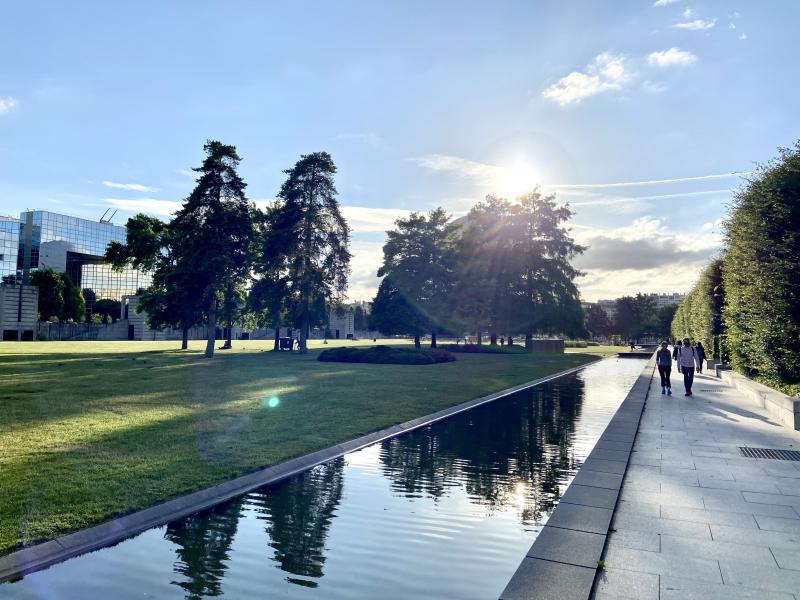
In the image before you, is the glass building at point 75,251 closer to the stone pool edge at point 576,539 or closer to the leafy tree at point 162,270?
the leafy tree at point 162,270

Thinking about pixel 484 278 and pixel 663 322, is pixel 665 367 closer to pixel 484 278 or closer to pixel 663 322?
pixel 484 278

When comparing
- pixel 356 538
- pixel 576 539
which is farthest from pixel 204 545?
pixel 576 539

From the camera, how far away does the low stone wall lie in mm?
10898

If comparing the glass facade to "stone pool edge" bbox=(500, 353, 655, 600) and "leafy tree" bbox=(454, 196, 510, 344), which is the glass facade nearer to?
"leafy tree" bbox=(454, 196, 510, 344)

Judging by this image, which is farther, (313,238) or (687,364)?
(313,238)

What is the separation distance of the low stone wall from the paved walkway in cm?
62

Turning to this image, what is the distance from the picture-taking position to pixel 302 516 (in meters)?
5.72

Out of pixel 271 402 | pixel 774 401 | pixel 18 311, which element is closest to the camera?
pixel 774 401

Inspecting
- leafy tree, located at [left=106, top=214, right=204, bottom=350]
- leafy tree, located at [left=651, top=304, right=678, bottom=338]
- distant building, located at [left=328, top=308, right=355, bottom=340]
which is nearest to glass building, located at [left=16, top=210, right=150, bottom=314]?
distant building, located at [left=328, top=308, right=355, bottom=340]

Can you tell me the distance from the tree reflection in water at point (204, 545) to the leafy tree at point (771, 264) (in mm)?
13617

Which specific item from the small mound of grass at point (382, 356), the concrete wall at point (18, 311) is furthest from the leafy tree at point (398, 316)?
the concrete wall at point (18, 311)

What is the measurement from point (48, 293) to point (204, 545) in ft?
329

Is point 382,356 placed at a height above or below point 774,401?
below

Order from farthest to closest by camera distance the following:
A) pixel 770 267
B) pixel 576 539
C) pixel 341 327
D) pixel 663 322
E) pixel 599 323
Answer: pixel 599 323 → pixel 341 327 → pixel 663 322 → pixel 770 267 → pixel 576 539
